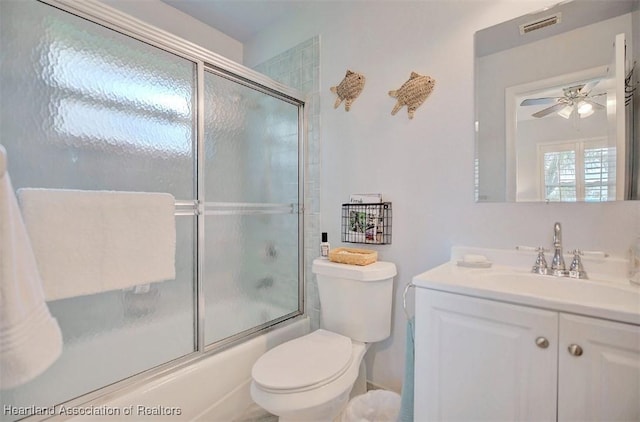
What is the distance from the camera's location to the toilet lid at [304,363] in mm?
1076

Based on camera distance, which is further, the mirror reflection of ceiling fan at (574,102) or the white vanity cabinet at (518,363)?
the mirror reflection of ceiling fan at (574,102)

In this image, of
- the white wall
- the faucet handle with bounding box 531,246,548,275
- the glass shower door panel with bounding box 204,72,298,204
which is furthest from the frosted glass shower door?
the faucet handle with bounding box 531,246,548,275

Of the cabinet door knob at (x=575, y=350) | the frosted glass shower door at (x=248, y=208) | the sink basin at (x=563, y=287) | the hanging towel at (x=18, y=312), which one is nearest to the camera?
the hanging towel at (x=18, y=312)

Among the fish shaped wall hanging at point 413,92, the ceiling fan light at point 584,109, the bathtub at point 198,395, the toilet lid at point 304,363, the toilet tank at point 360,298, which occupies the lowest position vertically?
the bathtub at point 198,395

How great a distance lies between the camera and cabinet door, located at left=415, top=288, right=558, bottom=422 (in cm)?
76

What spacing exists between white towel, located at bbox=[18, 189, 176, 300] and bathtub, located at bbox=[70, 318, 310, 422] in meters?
0.44

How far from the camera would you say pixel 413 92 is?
145cm

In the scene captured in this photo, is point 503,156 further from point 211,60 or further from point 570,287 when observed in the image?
point 211,60

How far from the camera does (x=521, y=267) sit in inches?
45.8

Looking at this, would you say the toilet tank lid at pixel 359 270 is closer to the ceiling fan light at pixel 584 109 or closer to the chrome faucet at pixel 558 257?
the chrome faucet at pixel 558 257

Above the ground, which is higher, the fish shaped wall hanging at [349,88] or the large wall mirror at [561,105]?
the fish shaped wall hanging at [349,88]

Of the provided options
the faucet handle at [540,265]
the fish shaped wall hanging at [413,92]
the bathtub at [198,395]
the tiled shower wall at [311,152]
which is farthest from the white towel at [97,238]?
the faucet handle at [540,265]

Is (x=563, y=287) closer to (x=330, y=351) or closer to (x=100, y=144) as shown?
(x=330, y=351)

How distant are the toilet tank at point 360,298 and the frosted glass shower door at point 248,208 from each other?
1.59 feet
